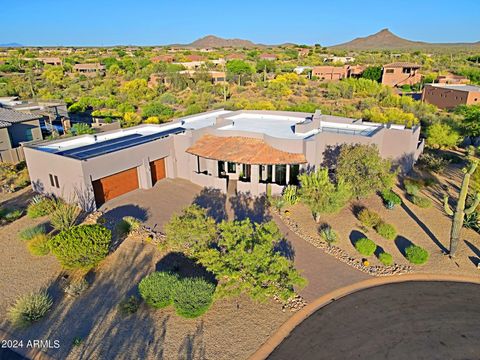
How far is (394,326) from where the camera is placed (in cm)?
1378

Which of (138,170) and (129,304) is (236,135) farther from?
(129,304)

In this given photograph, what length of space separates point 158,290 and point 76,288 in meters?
4.25

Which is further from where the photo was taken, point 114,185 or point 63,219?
point 114,185

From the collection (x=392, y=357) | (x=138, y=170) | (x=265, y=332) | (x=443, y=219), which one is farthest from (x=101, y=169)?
(x=443, y=219)

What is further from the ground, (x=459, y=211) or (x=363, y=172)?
(x=363, y=172)

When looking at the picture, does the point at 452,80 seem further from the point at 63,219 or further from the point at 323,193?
the point at 63,219

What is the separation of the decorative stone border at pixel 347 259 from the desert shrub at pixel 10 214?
1773cm

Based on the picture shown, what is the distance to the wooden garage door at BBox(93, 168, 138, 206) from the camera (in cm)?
2338

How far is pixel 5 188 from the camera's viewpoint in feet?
86.0

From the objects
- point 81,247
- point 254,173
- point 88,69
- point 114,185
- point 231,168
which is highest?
point 88,69

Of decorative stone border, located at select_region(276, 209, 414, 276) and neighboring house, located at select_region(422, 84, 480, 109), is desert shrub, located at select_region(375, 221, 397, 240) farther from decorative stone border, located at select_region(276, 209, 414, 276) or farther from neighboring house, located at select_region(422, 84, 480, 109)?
neighboring house, located at select_region(422, 84, 480, 109)

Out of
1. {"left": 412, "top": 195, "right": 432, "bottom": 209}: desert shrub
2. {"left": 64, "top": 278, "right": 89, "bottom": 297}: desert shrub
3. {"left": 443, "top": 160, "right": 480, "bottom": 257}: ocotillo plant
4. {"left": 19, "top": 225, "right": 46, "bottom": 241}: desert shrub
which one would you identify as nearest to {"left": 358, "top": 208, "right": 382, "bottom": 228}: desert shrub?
{"left": 412, "top": 195, "right": 432, "bottom": 209}: desert shrub

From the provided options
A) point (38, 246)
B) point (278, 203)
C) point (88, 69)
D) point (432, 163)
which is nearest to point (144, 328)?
point (38, 246)

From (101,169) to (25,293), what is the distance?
9.10 metres
